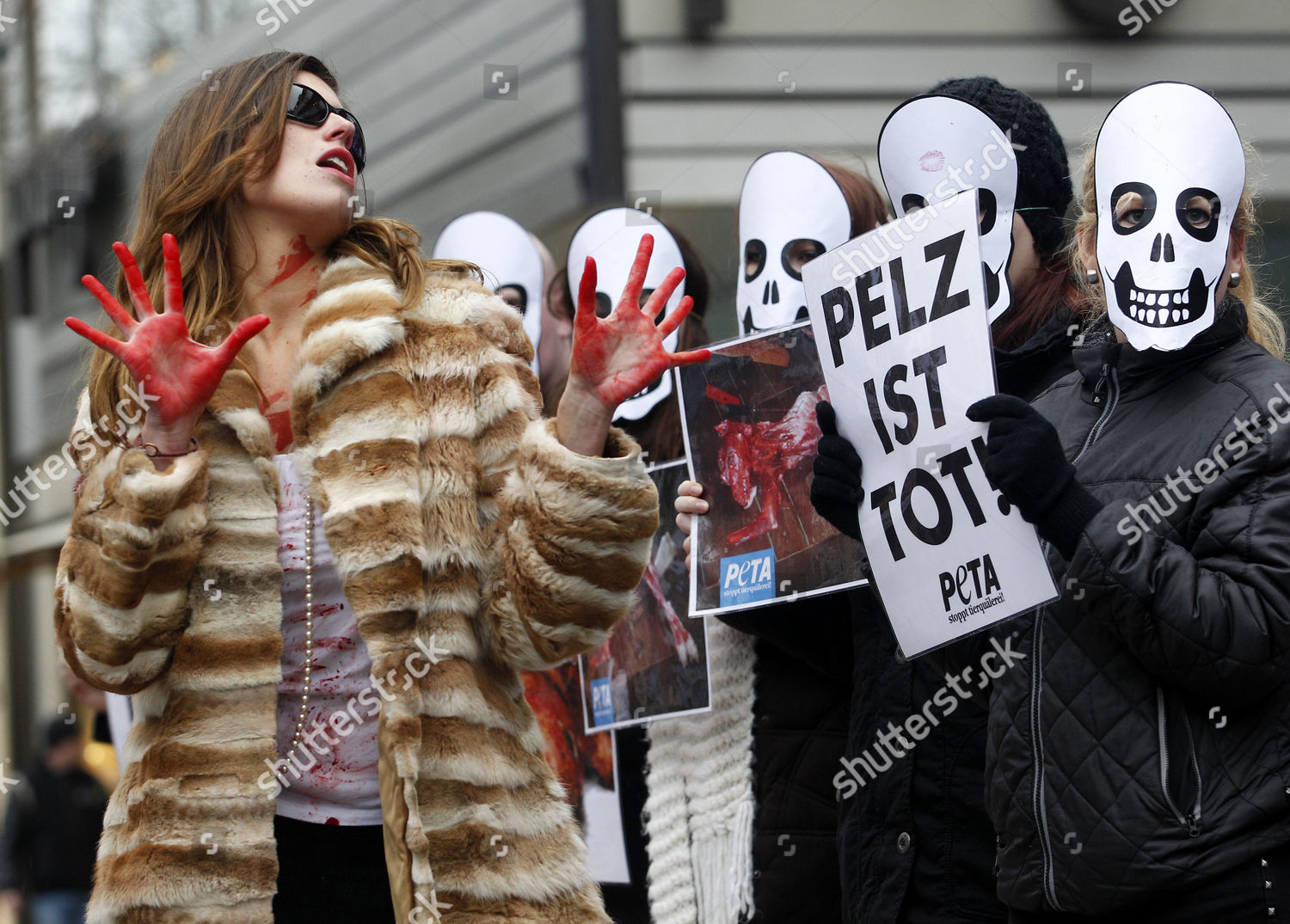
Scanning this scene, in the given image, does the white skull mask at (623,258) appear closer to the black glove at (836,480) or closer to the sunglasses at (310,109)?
the black glove at (836,480)

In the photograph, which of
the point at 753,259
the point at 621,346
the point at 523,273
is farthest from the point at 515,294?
the point at 621,346

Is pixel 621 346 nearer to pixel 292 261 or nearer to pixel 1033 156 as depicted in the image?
pixel 292 261

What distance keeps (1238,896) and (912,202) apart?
1.64 metres

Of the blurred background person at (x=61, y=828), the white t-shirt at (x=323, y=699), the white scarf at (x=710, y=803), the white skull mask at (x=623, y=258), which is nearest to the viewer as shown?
the white t-shirt at (x=323, y=699)

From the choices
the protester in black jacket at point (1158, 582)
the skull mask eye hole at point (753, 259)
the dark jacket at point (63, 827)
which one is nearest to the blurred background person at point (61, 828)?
the dark jacket at point (63, 827)

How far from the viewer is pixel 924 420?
260 centimetres

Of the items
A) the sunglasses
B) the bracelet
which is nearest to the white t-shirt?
the bracelet

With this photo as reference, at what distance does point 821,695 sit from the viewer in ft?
11.3

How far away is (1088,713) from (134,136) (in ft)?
26.1

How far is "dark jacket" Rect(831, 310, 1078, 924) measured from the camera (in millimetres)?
2902

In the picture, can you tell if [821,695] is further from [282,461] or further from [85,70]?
[85,70]

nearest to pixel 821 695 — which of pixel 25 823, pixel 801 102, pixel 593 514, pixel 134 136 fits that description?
Answer: pixel 593 514

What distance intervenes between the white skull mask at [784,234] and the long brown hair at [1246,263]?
796 millimetres

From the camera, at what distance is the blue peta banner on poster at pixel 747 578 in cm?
322
